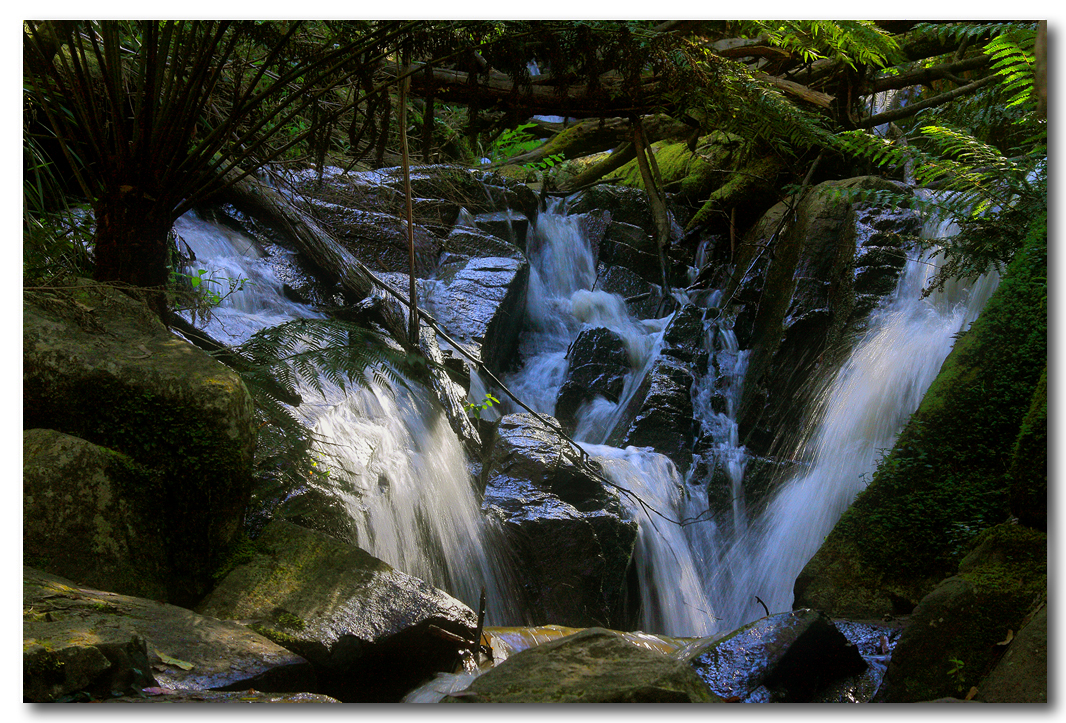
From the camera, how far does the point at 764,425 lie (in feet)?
16.9

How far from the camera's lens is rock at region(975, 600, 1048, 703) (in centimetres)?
214

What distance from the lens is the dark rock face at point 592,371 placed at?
566cm

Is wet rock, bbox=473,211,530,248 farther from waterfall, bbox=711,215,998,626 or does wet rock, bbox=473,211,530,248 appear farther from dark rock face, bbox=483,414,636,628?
waterfall, bbox=711,215,998,626

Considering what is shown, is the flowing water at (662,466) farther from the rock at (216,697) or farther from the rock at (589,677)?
the rock at (589,677)

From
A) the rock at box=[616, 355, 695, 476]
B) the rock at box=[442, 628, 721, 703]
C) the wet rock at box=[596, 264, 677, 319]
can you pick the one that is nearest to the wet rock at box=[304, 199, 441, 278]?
the wet rock at box=[596, 264, 677, 319]

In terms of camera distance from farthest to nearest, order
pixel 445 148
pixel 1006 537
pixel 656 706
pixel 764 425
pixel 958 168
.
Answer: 1. pixel 445 148
2. pixel 764 425
3. pixel 958 168
4. pixel 1006 537
5. pixel 656 706

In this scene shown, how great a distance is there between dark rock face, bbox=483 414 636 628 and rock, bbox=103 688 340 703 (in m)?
1.76

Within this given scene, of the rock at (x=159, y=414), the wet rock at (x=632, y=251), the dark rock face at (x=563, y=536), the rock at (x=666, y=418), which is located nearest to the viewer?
the rock at (x=159, y=414)

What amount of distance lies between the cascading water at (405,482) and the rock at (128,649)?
3.47ft

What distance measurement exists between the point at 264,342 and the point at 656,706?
7.06 ft

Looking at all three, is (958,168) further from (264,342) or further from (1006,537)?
(264,342)

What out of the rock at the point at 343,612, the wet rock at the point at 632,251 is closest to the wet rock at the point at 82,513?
the rock at the point at 343,612

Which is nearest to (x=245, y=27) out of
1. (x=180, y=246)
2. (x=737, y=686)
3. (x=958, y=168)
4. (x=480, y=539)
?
(x=180, y=246)

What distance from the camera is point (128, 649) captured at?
1.78 meters
